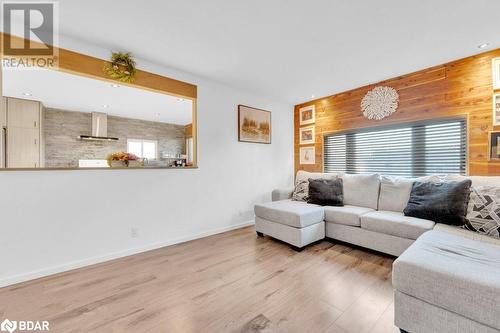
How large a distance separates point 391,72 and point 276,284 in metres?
3.23

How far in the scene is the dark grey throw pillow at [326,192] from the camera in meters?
3.14

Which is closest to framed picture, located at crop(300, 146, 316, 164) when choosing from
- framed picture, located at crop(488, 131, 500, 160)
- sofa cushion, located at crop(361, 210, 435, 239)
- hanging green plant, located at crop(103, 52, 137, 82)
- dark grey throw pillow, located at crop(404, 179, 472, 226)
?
sofa cushion, located at crop(361, 210, 435, 239)

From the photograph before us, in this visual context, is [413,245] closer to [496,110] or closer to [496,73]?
[496,110]

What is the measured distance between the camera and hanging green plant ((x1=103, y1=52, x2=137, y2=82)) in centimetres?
241

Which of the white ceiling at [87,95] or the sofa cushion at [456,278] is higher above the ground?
the white ceiling at [87,95]

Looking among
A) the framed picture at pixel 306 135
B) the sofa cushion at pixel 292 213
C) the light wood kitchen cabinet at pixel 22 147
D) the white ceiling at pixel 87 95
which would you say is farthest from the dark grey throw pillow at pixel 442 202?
the light wood kitchen cabinet at pixel 22 147

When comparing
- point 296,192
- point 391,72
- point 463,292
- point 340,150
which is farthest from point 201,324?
point 391,72

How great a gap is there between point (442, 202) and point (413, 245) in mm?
1002

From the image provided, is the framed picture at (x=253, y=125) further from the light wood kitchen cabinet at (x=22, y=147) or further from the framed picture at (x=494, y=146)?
the light wood kitchen cabinet at (x=22, y=147)

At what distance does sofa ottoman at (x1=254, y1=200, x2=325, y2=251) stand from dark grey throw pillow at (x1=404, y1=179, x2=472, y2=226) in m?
1.04

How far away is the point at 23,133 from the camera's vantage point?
14.7 feet

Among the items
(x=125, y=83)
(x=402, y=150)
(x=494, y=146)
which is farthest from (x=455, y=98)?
(x=125, y=83)

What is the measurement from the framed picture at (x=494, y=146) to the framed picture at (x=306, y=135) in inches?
95.1

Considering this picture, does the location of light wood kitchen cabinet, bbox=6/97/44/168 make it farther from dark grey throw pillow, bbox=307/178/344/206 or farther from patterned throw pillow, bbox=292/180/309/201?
dark grey throw pillow, bbox=307/178/344/206
